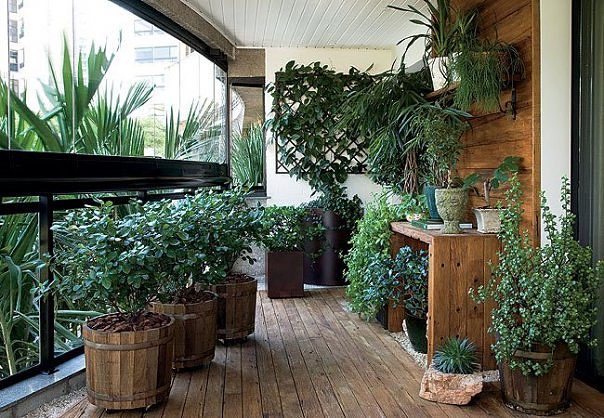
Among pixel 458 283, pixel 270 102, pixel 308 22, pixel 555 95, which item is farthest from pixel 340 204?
pixel 555 95

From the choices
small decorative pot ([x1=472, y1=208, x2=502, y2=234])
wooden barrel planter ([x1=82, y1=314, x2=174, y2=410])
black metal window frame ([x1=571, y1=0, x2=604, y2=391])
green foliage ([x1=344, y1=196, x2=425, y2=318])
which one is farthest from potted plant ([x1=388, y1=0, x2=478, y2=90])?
wooden barrel planter ([x1=82, y1=314, x2=174, y2=410])

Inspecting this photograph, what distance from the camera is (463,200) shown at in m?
3.11

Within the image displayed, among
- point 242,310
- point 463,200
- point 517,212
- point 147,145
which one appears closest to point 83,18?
point 147,145

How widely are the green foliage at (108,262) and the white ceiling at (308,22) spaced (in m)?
2.48

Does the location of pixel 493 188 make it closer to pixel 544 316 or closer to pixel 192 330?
pixel 544 316

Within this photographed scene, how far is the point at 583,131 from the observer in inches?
114

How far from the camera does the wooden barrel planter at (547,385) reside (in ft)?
8.29

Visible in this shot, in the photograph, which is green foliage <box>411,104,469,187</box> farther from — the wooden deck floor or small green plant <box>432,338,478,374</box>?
the wooden deck floor

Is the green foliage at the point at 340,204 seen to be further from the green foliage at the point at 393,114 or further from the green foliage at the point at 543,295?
the green foliage at the point at 543,295

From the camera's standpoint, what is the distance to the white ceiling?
4484 millimetres

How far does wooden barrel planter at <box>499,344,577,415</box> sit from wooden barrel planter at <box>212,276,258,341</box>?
1718 mm

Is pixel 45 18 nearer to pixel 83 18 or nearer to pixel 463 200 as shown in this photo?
pixel 83 18

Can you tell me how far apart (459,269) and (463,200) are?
393 millimetres

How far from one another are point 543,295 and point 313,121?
3.54 metres
